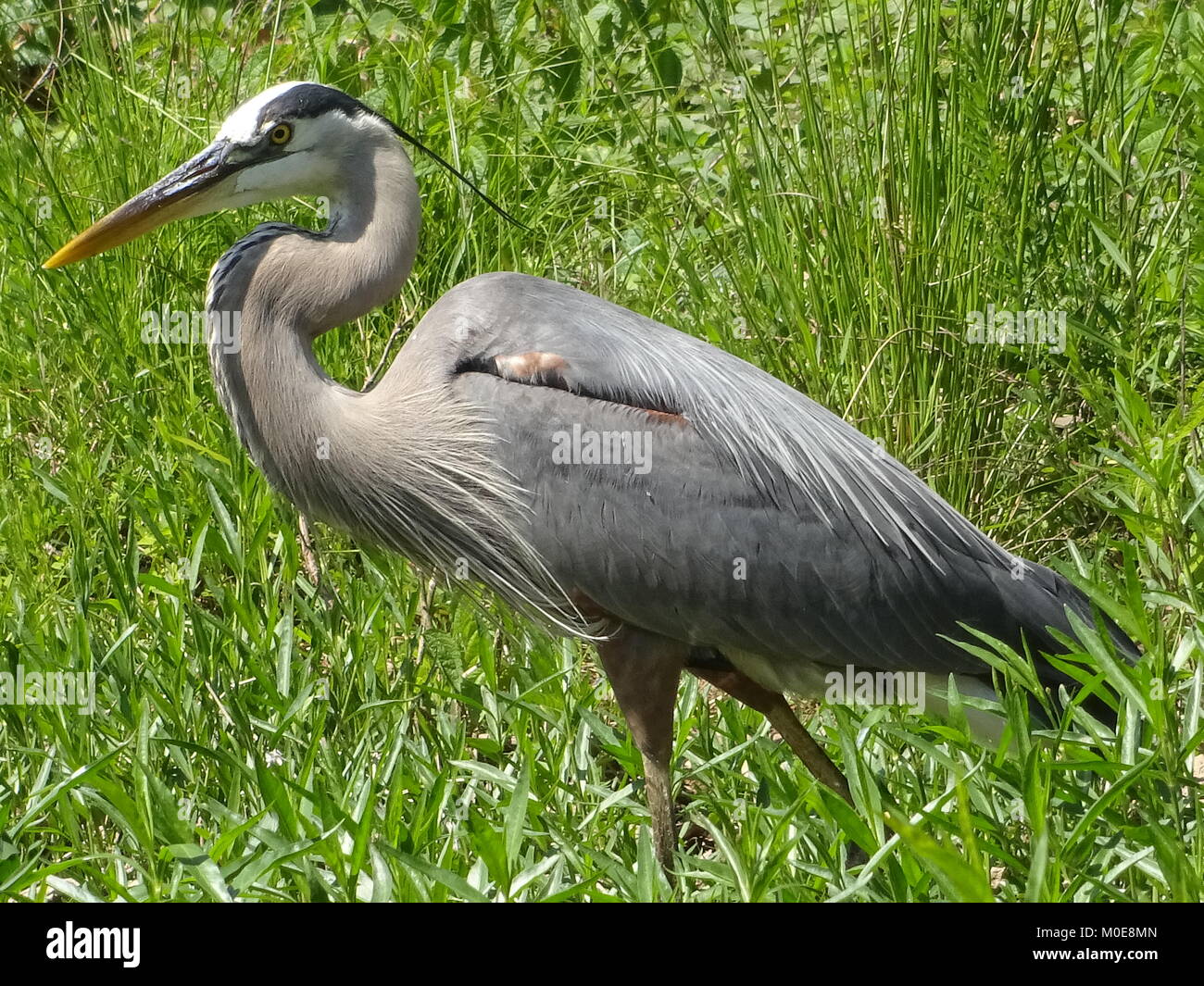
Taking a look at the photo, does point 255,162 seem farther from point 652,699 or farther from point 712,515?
point 652,699

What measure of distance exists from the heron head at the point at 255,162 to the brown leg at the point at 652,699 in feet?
4.30

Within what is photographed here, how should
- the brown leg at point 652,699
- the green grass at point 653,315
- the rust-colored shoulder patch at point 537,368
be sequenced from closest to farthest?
the green grass at point 653,315, the brown leg at point 652,699, the rust-colored shoulder patch at point 537,368

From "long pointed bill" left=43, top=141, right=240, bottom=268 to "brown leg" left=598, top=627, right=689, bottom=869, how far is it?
1.39 metres

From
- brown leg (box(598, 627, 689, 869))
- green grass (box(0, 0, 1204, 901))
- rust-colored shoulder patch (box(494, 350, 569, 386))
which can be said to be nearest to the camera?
green grass (box(0, 0, 1204, 901))

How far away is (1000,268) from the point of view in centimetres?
396

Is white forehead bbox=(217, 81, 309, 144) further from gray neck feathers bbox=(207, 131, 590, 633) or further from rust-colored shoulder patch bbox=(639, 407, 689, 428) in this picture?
rust-colored shoulder patch bbox=(639, 407, 689, 428)

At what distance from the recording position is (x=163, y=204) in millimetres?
3277

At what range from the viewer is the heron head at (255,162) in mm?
3283

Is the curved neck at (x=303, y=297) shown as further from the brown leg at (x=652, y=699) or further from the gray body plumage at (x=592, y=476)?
the brown leg at (x=652, y=699)

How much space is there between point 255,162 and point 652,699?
1532 mm

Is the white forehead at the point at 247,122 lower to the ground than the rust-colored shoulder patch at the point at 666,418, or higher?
higher

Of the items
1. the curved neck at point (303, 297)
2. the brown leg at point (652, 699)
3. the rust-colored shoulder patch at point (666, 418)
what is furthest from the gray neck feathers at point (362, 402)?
the rust-colored shoulder patch at point (666, 418)

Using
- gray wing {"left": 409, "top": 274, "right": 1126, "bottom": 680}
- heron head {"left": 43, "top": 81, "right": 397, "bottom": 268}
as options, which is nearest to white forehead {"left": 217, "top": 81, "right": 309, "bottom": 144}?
heron head {"left": 43, "top": 81, "right": 397, "bottom": 268}

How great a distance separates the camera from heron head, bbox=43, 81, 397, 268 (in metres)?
3.28
